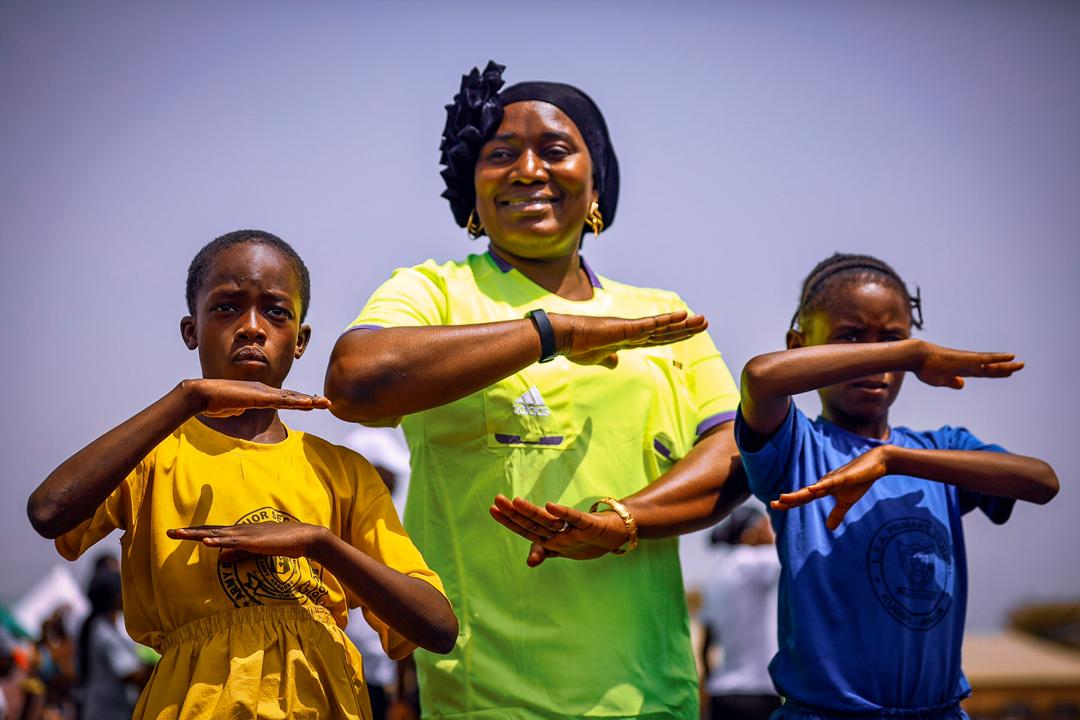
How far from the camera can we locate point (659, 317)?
2.43 m

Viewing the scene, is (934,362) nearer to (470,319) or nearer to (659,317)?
(659,317)

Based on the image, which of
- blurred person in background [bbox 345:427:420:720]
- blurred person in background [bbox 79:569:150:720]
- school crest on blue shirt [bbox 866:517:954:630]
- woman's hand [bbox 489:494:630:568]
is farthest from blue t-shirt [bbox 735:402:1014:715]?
blurred person in background [bbox 79:569:150:720]

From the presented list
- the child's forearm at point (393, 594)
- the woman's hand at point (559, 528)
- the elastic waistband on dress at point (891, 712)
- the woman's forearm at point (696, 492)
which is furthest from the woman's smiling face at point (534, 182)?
the elastic waistband on dress at point (891, 712)

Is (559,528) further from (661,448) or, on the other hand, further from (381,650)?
(381,650)

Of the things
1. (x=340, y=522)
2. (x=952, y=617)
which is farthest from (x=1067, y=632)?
(x=340, y=522)

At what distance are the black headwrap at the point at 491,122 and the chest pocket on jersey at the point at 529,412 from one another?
2.06 feet

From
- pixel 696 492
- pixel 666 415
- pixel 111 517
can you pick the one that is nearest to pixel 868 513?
pixel 696 492

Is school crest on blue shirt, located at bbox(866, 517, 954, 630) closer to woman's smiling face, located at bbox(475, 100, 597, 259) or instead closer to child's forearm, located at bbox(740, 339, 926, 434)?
child's forearm, located at bbox(740, 339, 926, 434)

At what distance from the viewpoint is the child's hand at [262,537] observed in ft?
6.47

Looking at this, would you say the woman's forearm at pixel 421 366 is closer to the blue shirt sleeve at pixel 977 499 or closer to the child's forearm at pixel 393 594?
the child's forearm at pixel 393 594

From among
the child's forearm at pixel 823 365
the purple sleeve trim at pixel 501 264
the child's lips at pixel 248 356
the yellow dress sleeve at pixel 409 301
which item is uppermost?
the purple sleeve trim at pixel 501 264

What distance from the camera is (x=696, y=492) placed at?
2.65 metres

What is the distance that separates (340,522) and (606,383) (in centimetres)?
74

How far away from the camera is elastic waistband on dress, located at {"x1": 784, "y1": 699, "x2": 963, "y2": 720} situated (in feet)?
8.24
